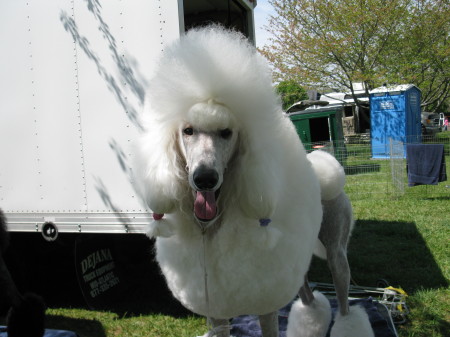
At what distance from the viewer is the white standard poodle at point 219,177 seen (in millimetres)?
1615

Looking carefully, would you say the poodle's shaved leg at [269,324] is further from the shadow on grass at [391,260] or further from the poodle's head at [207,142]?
the shadow on grass at [391,260]

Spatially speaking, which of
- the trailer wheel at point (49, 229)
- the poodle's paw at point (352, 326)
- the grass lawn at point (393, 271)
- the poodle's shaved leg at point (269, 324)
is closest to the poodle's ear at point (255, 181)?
the poodle's shaved leg at point (269, 324)

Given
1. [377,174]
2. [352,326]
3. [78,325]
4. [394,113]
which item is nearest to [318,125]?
[394,113]

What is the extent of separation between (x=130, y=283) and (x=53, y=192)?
5.11 feet

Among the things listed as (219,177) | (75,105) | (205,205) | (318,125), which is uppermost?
(318,125)

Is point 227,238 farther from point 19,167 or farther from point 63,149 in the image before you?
point 19,167

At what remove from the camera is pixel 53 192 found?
3.32 m

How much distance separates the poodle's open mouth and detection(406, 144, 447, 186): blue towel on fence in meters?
7.12

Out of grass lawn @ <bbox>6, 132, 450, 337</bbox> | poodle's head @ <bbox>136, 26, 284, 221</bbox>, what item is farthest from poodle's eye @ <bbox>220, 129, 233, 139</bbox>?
grass lawn @ <bbox>6, 132, 450, 337</bbox>

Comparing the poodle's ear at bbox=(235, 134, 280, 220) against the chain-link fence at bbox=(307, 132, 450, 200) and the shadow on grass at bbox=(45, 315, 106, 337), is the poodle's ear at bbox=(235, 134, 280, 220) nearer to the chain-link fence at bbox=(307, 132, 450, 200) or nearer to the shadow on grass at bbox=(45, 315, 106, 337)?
the shadow on grass at bbox=(45, 315, 106, 337)

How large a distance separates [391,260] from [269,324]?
132 inches

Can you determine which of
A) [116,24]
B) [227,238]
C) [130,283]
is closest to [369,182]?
[130,283]

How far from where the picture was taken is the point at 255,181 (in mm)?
1604

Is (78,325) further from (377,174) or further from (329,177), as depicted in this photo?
(377,174)
